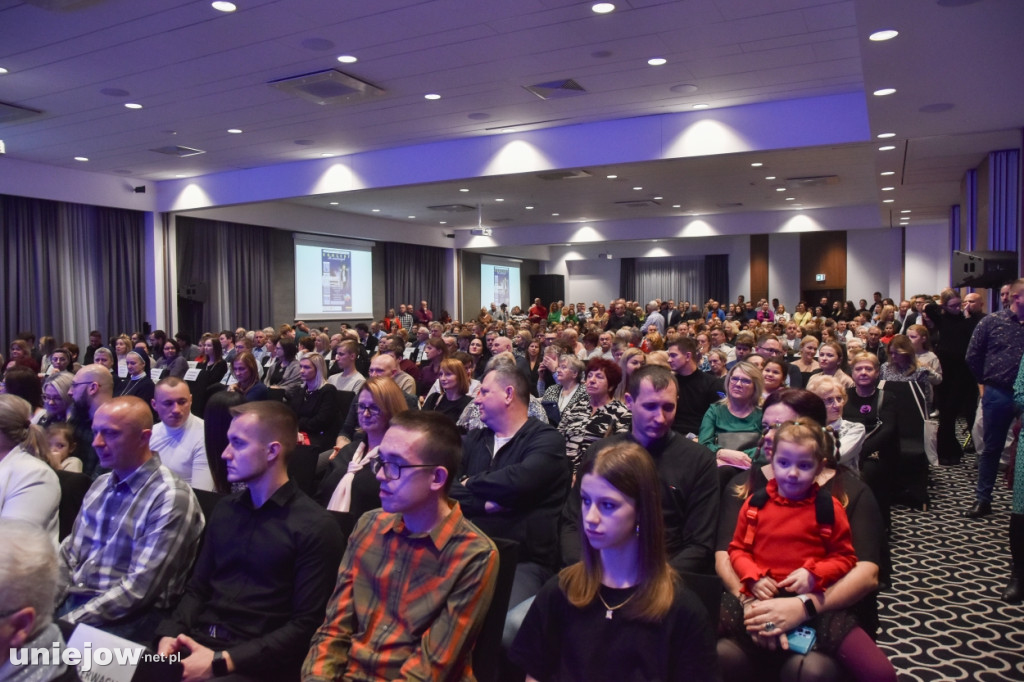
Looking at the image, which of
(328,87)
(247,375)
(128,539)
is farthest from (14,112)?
(128,539)

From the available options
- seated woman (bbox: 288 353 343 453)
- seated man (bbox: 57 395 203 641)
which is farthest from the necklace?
seated woman (bbox: 288 353 343 453)

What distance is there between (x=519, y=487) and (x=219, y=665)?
118 centimetres

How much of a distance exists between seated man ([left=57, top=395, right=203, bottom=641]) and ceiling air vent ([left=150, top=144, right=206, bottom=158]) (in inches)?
328

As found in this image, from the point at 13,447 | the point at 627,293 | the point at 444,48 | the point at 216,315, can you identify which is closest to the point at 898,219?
the point at 627,293

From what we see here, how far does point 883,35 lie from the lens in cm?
415

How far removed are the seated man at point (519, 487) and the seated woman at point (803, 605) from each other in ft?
2.25

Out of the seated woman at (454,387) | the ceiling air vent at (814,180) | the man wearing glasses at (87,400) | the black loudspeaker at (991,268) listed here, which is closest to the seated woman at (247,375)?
the man wearing glasses at (87,400)

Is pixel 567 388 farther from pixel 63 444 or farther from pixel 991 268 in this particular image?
pixel 991 268

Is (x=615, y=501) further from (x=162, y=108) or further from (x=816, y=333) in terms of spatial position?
(x=162, y=108)

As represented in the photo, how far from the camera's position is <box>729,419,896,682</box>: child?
2078 mm

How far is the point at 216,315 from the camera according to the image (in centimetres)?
1362

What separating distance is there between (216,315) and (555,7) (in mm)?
10616

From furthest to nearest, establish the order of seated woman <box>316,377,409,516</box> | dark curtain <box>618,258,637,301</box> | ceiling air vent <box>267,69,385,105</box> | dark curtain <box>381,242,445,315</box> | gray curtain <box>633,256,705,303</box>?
dark curtain <box>618,258,637,301</box>
gray curtain <box>633,256,705,303</box>
dark curtain <box>381,242,445,315</box>
ceiling air vent <box>267,69,385,105</box>
seated woman <box>316,377,409,516</box>

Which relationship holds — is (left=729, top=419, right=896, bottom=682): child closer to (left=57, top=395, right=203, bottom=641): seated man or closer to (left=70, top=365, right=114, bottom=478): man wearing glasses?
(left=57, top=395, right=203, bottom=641): seated man
